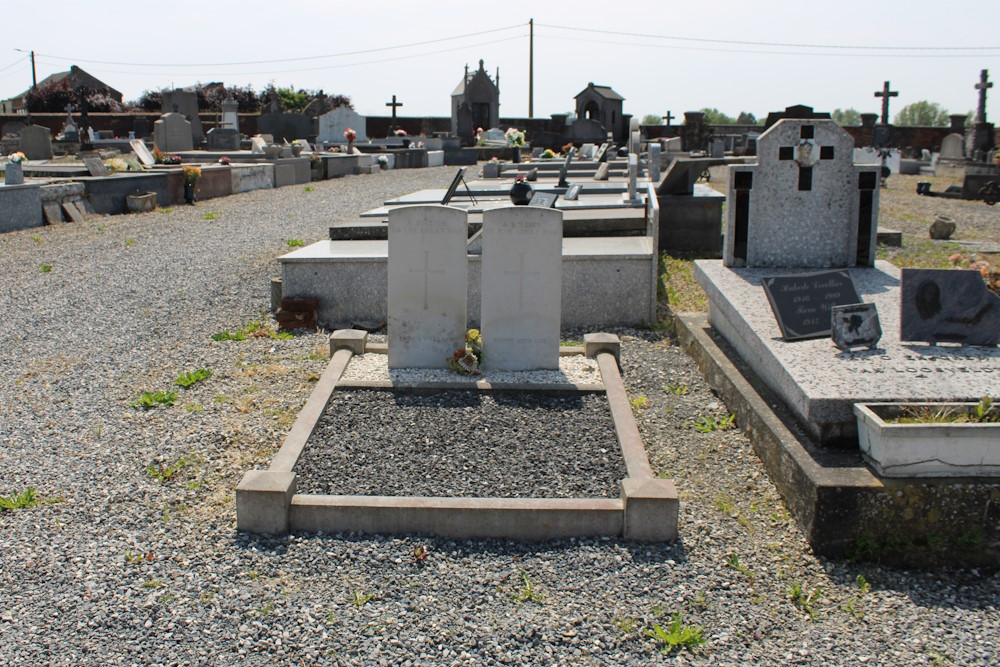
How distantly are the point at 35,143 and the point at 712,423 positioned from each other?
72.5 feet

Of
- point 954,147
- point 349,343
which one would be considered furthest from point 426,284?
point 954,147

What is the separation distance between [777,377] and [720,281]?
1813 mm

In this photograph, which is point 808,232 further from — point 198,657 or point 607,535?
point 198,657

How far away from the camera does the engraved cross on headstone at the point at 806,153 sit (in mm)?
6352

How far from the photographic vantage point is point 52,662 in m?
2.76

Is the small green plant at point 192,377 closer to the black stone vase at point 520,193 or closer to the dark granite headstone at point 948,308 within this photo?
the black stone vase at point 520,193

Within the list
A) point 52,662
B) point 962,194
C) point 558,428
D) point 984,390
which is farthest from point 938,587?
point 962,194

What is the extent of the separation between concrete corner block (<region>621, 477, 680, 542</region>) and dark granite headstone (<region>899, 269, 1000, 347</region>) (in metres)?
1.84

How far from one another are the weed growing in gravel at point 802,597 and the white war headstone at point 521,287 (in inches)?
97.5

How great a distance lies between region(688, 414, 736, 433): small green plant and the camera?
482cm

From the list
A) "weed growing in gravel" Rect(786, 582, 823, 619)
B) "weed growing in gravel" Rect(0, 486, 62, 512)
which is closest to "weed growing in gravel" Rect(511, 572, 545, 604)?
"weed growing in gravel" Rect(786, 582, 823, 619)

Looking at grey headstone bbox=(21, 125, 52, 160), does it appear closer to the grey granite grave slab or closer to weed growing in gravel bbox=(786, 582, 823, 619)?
the grey granite grave slab

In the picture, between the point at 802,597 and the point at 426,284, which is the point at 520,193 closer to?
the point at 426,284

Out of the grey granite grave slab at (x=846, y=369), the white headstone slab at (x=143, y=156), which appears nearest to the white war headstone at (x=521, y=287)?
the grey granite grave slab at (x=846, y=369)
